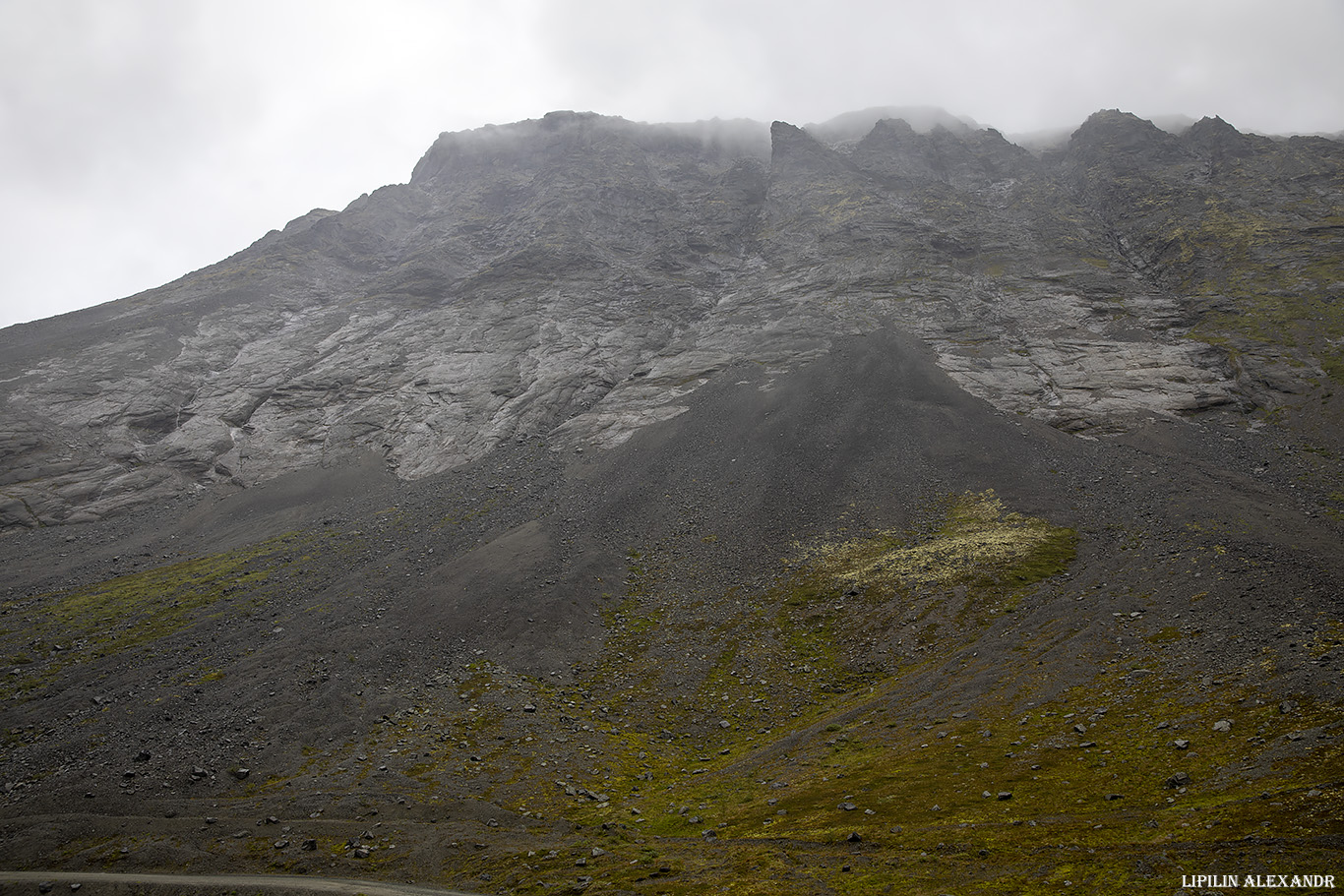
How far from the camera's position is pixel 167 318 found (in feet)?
328

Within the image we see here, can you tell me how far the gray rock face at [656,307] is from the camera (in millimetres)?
72812

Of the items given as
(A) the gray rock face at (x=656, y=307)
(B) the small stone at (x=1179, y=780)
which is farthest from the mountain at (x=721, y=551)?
(A) the gray rock face at (x=656, y=307)

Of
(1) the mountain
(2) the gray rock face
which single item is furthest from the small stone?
(2) the gray rock face

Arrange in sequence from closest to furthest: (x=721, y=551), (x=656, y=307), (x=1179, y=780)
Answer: (x=1179, y=780)
(x=721, y=551)
(x=656, y=307)

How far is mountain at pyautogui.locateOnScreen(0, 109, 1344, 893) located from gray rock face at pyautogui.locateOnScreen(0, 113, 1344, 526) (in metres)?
0.79

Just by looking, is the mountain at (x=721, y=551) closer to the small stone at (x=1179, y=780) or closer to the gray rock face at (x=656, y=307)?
the small stone at (x=1179, y=780)

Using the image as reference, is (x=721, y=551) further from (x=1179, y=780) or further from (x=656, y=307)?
(x=656, y=307)

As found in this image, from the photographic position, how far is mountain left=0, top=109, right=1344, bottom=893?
74.3ft

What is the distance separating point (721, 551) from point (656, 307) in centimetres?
6476

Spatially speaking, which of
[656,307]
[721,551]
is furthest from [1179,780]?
[656,307]

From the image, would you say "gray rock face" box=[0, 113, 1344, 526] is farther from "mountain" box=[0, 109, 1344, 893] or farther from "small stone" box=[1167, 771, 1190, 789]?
A: "small stone" box=[1167, 771, 1190, 789]

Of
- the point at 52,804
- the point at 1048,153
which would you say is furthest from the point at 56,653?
the point at 1048,153

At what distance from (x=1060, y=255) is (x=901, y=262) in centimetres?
2379

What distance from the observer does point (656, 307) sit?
107125mm
